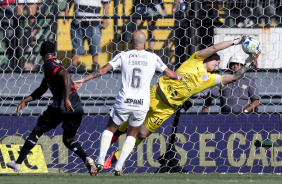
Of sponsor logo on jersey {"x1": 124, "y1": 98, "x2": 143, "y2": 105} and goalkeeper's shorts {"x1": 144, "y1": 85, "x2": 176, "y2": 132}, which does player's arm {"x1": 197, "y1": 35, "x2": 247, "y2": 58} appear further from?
sponsor logo on jersey {"x1": 124, "y1": 98, "x2": 143, "y2": 105}

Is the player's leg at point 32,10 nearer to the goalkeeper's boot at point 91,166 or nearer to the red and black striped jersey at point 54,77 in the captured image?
the red and black striped jersey at point 54,77

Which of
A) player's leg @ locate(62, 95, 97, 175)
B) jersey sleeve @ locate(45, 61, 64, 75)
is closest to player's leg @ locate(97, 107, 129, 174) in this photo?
player's leg @ locate(62, 95, 97, 175)

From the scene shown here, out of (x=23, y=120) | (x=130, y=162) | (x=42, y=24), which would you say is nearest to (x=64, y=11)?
(x=42, y=24)

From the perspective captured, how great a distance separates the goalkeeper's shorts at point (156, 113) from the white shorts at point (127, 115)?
0.78 m

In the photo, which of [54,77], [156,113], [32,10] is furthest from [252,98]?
[32,10]

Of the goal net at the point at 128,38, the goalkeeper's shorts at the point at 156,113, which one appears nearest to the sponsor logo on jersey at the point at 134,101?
the goalkeeper's shorts at the point at 156,113

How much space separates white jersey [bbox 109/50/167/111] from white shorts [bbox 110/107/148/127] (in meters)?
0.05

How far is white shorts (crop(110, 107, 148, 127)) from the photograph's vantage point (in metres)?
6.44

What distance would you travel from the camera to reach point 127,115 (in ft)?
21.3

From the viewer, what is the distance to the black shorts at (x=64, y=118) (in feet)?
22.8

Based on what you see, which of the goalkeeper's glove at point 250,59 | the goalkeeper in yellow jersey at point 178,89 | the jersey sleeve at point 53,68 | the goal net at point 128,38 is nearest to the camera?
the jersey sleeve at point 53,68

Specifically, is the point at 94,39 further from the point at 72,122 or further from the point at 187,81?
the point at 72,122

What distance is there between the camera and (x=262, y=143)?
7.33 meters

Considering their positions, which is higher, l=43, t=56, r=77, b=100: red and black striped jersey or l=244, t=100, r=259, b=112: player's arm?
l=43, t=56, r=77, b=100: red and black striped jersey
